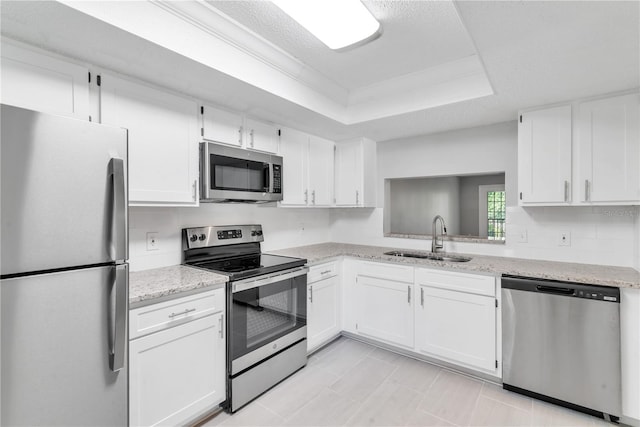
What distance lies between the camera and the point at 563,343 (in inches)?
78.8

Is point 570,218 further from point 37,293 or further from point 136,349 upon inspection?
point 37,293

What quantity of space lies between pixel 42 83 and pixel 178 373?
164 cm

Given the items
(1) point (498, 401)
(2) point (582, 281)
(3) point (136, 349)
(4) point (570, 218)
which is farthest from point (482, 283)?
(3) point (136, 349)

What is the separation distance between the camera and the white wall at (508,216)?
2312 mm

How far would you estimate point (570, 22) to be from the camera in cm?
136

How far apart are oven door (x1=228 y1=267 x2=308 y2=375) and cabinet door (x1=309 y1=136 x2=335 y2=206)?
964mm

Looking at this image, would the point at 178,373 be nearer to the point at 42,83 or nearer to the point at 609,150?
the point at 42,83

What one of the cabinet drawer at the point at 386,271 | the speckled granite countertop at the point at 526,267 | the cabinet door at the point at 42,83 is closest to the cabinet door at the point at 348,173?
the speckled granite countertop at the point at 526,267

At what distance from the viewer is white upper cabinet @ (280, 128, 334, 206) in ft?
9.46

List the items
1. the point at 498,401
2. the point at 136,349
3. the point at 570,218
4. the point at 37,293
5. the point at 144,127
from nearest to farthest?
the point at 37,293, the point at 136,349, the point at 144,127, the point at 498,401, the point at 570,218

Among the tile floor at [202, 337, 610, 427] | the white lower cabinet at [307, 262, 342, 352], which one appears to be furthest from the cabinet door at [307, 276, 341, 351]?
the tile floor at [202, 337, 610, 427]

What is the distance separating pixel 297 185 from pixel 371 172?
960 mm

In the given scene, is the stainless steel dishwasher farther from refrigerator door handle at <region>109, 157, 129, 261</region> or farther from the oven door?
refrigerator door handle at <region>109, 157, 129, 261</region>

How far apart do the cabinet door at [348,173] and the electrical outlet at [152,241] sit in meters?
1.90
